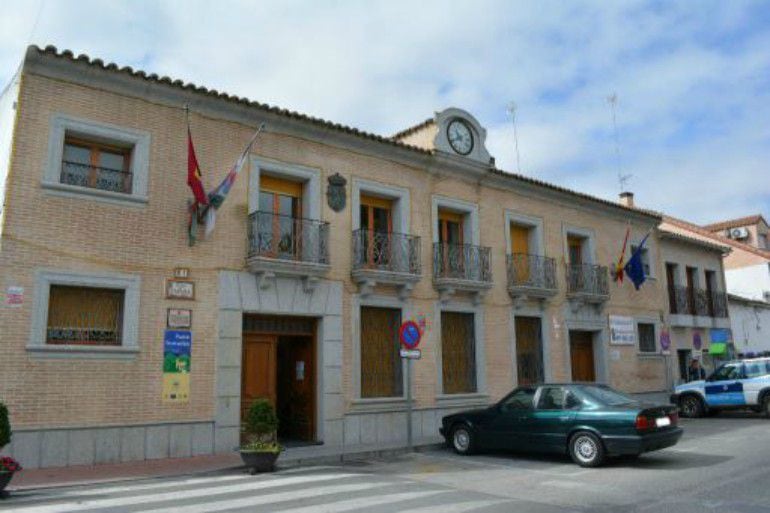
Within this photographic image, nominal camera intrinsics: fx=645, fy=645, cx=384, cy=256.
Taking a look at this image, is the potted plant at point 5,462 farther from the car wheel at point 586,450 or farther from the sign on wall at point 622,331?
the sign on wall at point 622,331

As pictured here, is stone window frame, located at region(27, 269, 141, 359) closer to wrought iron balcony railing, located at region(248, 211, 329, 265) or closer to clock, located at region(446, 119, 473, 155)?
wrought iron balcony railing, located at region(248, 211, 329, 265)

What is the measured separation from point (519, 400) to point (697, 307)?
1612 centimetres

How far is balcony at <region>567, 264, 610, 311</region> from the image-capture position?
18875 millimetres

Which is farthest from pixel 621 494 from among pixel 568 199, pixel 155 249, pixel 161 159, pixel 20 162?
pixel 568 199

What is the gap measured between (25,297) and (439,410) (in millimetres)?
8998

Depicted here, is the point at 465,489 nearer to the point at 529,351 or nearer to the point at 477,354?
the point at 477,354

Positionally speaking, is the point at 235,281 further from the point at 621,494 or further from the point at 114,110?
the point at 621,494

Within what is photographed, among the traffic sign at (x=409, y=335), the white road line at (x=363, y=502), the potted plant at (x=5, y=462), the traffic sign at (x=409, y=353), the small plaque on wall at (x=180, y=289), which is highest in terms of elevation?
the small plaque on wall at (x=180, y=289)

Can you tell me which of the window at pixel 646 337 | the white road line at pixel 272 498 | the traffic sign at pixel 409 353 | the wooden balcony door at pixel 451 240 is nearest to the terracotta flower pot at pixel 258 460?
the white road line at pixel 272 498

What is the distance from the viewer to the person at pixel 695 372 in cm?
2206

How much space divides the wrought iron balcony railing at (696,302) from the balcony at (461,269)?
34.5 feet

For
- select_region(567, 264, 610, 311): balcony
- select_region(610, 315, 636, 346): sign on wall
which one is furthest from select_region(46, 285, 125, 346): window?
select_region(610, 315, 636, 346): sign on wall

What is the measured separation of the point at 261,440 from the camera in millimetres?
10227

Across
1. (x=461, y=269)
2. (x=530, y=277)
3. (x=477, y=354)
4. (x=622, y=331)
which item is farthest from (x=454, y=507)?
(x=622, y=331)
